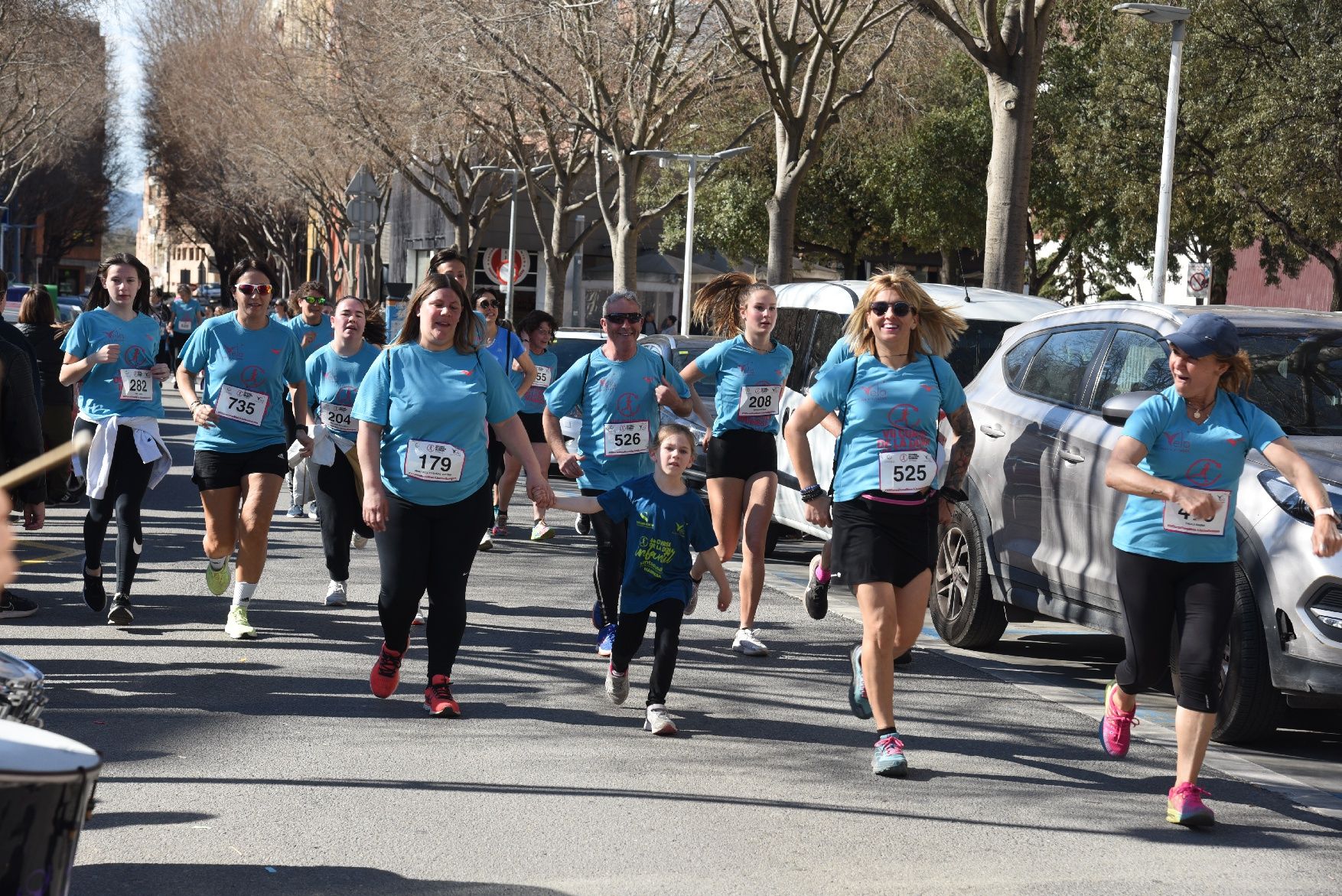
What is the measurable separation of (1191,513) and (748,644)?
3408mm

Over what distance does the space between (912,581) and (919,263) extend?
Answer: 60.1 metres

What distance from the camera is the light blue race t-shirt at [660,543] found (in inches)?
277

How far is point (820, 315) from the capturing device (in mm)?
12133

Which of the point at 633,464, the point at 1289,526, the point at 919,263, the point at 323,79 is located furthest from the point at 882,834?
the point at 919,263

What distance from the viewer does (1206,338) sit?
5.87 meters

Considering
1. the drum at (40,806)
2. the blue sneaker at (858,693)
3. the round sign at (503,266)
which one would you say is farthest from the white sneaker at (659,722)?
the round sign at (503,266)

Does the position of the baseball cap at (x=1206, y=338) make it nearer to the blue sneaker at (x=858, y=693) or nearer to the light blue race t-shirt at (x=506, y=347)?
the blue sneaker at (x=858, y=693)

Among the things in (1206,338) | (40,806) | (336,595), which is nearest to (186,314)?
(336,595)

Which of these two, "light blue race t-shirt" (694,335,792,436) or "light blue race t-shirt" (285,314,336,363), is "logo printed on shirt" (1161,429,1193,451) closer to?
"light blue race t-shirt" (694,335,792,436)

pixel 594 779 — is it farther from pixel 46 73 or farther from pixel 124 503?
pixel 46 73

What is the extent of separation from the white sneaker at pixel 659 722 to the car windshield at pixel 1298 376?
293cm

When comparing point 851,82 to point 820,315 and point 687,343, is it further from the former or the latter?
point 820,315

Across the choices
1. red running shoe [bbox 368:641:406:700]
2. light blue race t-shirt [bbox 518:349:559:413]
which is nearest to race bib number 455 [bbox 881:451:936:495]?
red running shoe [bbox 368:641:406:700]

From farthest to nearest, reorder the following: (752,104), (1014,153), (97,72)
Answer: (97,72) → (752,104) → (1014,153)
